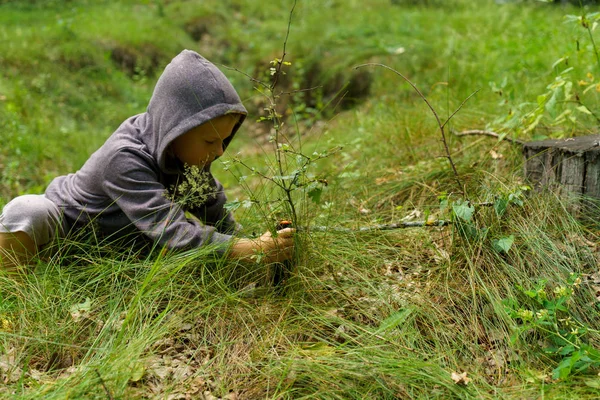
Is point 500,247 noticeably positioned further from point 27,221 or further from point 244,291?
point 27,221

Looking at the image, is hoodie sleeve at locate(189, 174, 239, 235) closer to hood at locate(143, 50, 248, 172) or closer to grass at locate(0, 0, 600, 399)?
grass at locate(0, 0, 600, 399)

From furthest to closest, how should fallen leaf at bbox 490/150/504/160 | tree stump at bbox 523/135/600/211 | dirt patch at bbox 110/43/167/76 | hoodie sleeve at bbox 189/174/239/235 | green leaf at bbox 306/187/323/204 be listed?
dirt patch at bbox 110/43/167/76 → fallen leaf at bbox 490/150/504/160 → hoodie sleeve at bbox 189/174/239/235 → tree stump at bbox 523/135/600/211 → green leaf at bbox 306/187/323/204

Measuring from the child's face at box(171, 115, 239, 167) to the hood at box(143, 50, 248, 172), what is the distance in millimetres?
51

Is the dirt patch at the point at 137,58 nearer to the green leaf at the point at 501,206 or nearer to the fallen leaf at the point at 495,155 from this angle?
the fallen leaf at the point at 495,155

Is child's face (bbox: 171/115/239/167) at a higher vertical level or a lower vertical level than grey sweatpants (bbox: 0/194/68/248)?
higher

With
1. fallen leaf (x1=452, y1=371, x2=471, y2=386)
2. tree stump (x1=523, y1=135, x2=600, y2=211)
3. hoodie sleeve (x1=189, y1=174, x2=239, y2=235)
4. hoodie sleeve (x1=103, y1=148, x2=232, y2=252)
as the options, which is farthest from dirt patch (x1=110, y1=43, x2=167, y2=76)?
fallen leaf (x1=452, y1=371, x2=471, y2=386)

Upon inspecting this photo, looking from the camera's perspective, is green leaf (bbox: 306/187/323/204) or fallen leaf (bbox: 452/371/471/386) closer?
fallen leaf (bbox: 452/371/471/386)

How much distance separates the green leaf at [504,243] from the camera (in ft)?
7.16

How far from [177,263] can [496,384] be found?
1207 mm

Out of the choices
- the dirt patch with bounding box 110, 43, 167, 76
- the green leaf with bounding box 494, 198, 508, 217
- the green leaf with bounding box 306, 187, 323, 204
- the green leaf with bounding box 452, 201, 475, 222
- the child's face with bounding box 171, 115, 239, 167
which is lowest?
the dirt patch with bounding box 110, 43, 167, 76

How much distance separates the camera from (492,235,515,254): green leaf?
2.18 m

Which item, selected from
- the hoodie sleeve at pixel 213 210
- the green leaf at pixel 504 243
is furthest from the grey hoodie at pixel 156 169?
the green leaf at pixel 504 243

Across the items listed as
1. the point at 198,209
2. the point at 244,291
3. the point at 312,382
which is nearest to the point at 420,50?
the point at 198,209

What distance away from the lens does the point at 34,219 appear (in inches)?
96.5
